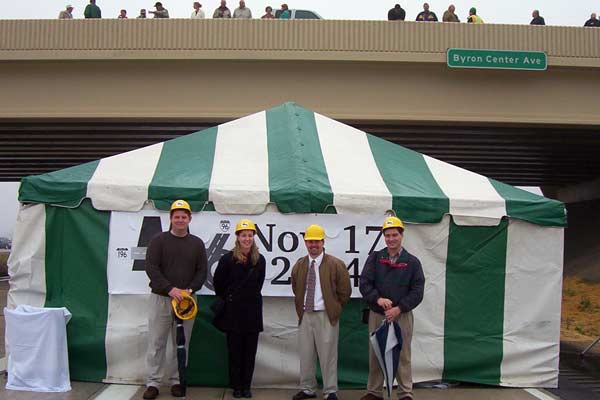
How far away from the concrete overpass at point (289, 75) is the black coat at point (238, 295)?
10.2m

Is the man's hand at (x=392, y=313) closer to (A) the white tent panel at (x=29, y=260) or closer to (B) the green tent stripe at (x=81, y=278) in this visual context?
(B) the green tent stripe at (x=81, y=278)

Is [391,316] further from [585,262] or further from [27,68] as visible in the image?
[585,262]

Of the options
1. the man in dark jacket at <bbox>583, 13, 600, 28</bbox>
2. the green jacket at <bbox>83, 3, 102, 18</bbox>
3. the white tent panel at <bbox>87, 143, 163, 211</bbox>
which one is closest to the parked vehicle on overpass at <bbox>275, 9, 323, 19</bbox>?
the green jacket at <bbox>83, 3, 102, 18</bbox>

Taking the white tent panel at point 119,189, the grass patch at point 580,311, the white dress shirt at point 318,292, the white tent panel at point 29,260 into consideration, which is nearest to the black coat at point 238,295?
the white dress shirt at point 318,292

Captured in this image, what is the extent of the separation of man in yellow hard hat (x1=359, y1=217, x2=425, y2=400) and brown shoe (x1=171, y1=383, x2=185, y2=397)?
5.76ft

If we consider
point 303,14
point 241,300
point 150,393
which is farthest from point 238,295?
point 303,14

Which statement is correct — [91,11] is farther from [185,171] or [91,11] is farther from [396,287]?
[396,287]

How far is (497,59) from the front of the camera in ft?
50.3

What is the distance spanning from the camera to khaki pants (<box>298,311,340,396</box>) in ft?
19.7

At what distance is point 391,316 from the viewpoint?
5.62 m

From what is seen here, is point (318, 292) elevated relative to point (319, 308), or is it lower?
elevated

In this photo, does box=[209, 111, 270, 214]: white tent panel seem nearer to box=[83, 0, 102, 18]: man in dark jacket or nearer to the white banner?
the white banner

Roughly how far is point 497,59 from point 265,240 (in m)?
10.6

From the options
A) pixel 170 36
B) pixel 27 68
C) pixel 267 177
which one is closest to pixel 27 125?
pixel 27 68
